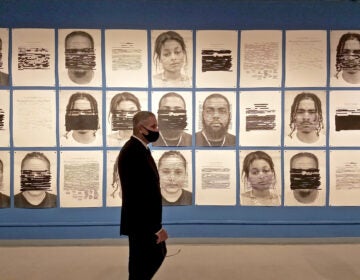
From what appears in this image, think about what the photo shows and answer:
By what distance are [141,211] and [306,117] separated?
2586mm

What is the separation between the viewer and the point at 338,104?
4.21 metres

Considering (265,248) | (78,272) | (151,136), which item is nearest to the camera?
(151,136)

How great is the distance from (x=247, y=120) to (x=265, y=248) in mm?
1447

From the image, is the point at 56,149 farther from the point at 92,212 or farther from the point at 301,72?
the point at 301,72

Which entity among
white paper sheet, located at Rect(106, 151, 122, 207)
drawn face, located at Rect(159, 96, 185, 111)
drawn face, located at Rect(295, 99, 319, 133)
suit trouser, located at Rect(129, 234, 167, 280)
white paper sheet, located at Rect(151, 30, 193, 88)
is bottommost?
suit trouser, located at Rect(129, 234, 167, 280)

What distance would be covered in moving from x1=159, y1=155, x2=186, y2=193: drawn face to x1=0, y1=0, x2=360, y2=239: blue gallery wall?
0.26 metres

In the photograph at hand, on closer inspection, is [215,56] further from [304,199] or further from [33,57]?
[33,57]

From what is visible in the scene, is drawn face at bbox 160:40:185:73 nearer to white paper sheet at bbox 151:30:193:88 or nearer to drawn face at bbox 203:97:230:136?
white paper sheet at bbox 151:30:193:88

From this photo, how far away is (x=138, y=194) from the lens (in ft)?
7.83

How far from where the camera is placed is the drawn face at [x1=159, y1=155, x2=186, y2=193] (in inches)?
165

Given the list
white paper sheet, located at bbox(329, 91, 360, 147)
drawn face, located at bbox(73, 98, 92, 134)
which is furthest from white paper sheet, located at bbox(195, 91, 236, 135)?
drawn face, located at bbox(73, 98, 92, 134)

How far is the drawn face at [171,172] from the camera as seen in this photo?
13.8 ft
